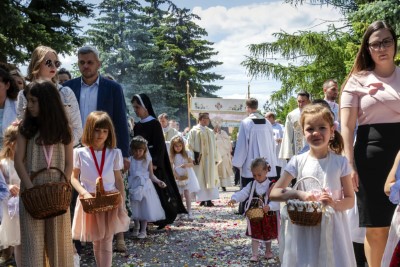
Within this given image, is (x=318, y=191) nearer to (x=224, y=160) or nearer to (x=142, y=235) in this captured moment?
(x=142, y=235)

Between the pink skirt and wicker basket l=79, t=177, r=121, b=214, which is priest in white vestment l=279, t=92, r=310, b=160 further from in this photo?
wicker basket l=79, t=177, r=121, b=214

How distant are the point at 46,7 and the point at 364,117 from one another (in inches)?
637

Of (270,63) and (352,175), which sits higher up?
(270,63)

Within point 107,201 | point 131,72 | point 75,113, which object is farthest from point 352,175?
point 131,72

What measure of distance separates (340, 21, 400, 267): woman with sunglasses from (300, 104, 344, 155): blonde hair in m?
0.22

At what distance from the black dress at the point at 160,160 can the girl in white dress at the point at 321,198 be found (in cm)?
497

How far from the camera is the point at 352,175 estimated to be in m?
4.46

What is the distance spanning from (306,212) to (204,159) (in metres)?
10.4

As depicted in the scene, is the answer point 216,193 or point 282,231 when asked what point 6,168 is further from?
point 216,193

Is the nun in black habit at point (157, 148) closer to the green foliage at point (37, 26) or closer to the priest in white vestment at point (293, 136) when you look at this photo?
the priest in white vestment at point (293, 136)

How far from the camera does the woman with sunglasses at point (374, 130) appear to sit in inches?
178

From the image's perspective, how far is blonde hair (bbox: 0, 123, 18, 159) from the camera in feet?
17.8

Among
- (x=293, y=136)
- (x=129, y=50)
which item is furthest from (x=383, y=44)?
(x=129, y=50)

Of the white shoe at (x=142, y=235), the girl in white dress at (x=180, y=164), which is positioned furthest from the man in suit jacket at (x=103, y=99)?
the girl in white dress at (x=180, y=164)
